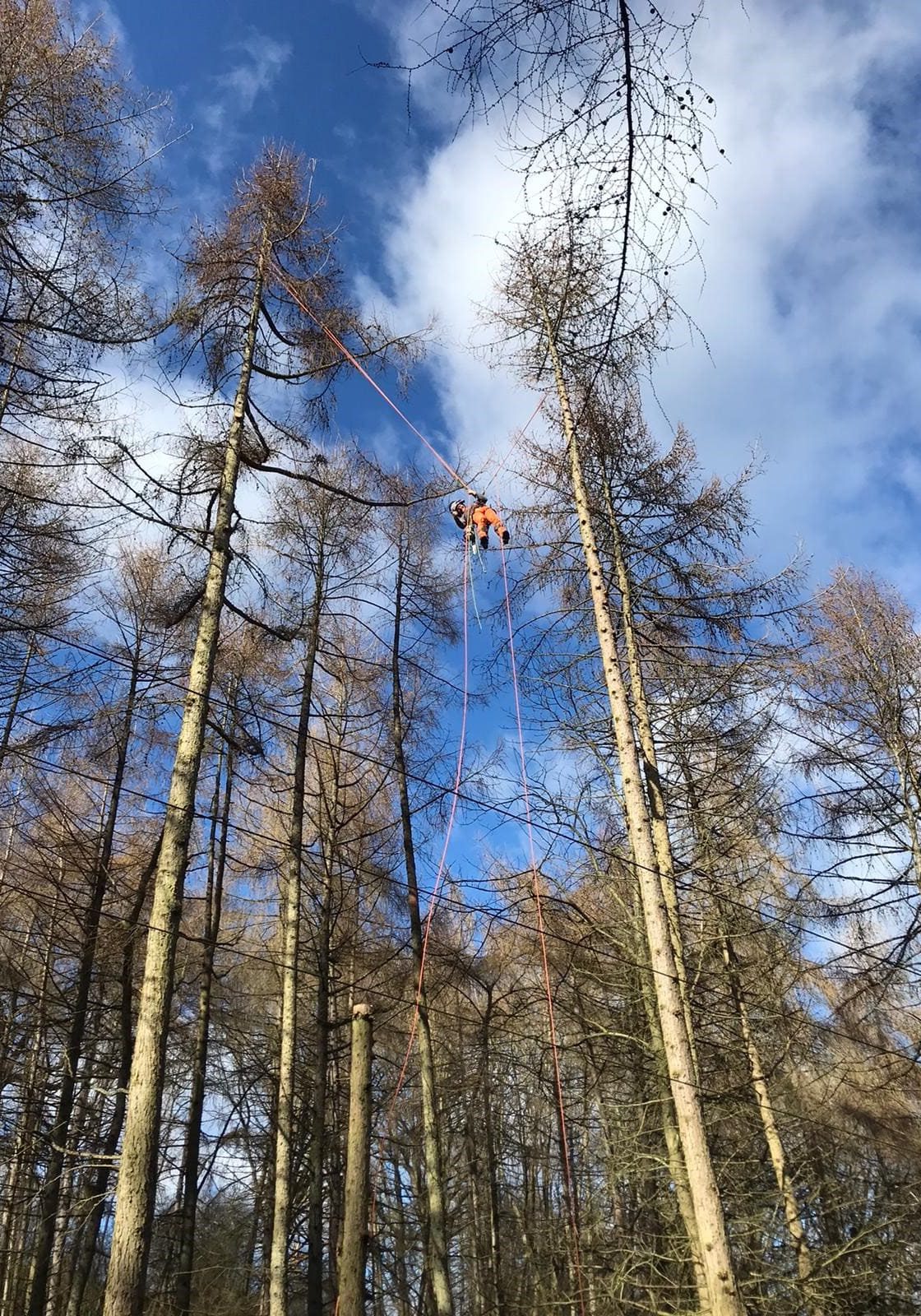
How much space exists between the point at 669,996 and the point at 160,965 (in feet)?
11.7

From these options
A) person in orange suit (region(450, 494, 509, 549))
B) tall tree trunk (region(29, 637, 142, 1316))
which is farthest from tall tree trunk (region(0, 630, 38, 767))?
person in orange suit (region(450, 494, 509, 549))

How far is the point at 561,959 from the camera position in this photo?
38.9 feet

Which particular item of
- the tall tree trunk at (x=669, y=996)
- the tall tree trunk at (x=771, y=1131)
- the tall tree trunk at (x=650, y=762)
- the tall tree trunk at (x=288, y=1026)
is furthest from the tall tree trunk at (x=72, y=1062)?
the tall tree trunk at (x=771, y=1131)

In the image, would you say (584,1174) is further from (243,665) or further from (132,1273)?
(243,665)

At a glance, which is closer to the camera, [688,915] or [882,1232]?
[688,915]

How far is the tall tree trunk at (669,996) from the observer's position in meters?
5.14

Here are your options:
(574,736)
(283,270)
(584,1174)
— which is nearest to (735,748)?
(574,736)

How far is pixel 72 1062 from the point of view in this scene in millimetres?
9031

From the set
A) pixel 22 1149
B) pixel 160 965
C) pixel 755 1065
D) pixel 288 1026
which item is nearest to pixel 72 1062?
pixel 22 1149

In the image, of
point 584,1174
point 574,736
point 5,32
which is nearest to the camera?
point 5,32

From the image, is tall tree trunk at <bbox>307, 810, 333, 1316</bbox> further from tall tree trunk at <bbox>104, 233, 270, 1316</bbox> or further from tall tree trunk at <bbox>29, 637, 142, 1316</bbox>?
tall tree trunk at <bbox>104, 233, 270, 1316</bbox>

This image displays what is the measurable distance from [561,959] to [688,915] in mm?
4955

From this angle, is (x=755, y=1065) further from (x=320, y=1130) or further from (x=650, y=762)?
(x=320, y=1130)

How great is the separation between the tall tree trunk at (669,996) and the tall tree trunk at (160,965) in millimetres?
3343
